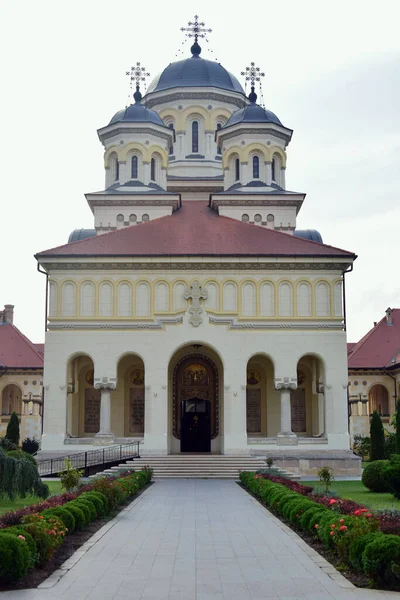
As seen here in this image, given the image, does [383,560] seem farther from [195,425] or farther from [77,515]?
[195,425]

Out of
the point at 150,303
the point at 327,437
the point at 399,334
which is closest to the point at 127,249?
the point at 150,303

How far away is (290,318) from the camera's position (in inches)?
1435

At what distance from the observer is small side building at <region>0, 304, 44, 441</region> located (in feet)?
169

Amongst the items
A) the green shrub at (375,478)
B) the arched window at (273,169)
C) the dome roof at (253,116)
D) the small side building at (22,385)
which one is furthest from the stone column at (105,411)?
the dome roof at (253,116)

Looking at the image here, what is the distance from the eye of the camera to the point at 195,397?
38938 millimetres

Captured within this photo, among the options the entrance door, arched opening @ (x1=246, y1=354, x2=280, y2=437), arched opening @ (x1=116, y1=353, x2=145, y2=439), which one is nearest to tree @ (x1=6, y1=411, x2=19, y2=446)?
arched opening @ (x1=116, y1=353, x2=145, y2=439)

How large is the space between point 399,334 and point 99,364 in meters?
26.7

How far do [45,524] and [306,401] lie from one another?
2791 centimetres

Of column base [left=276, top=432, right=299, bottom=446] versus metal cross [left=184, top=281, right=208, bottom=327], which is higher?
metal cross [left=184, top=281, right=208, bottom=327]

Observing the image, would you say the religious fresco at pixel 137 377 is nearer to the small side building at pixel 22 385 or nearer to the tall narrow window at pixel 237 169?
the tall narrow window at pixel 237 169

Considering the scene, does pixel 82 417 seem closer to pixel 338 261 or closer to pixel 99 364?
pixel 99 364

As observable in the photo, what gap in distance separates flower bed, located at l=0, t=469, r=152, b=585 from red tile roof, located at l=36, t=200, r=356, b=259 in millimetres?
17834

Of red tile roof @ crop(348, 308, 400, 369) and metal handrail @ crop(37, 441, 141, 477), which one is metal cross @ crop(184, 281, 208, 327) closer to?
metal handrail @ crop(37, 441, 141, 477)

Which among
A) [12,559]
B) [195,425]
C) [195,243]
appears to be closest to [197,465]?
[195,425]
